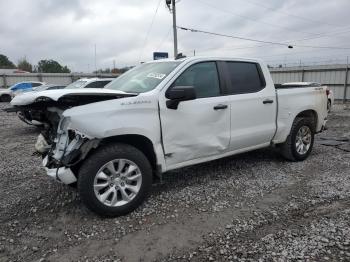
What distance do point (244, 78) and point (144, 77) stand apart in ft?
5.20

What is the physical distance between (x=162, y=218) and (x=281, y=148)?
3048 millimetres

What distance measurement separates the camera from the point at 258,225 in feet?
12.0

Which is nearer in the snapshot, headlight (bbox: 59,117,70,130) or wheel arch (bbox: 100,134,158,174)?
headlight (bbox: 59,117,70,130)

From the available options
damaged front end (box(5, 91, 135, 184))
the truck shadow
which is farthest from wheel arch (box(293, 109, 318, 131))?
damaged front end (box(5, 91, 135, 184))

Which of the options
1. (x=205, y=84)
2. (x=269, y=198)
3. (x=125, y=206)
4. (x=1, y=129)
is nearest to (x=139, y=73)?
(x=205, y=84)

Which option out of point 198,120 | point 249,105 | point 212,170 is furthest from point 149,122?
point 212,170

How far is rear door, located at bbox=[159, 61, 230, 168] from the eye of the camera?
420cm

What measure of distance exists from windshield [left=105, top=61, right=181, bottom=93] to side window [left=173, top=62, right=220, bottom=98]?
0.21 meters

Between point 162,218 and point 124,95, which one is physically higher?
point 124,95

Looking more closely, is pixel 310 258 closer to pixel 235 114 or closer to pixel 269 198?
pixel 269 198

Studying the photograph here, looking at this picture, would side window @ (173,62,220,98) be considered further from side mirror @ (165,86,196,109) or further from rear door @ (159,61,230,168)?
side mirror @ (165,86,196,109)

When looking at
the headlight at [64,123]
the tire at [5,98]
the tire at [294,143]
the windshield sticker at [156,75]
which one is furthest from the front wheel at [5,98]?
the tire at [294,143]

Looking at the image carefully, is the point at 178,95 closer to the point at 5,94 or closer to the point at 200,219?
the point at 200,219

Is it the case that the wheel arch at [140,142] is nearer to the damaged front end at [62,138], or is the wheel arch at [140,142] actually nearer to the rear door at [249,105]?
the damaged front end at [62,138]
